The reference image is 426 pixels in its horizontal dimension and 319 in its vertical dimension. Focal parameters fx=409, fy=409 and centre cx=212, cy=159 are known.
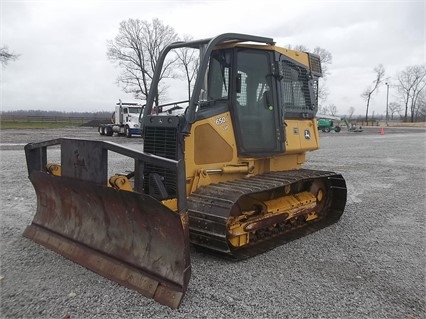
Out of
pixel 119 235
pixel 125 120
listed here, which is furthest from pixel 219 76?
pixel 125 120

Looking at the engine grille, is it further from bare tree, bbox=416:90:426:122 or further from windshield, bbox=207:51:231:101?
bare tree, bbox=416:90:426:122

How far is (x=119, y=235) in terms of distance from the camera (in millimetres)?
4301

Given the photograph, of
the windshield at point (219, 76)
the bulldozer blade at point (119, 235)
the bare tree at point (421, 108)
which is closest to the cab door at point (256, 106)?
the windshield at point (219, 76)

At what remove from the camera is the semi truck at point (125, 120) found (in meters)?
29.7

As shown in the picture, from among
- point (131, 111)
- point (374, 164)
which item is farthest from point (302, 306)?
point (131, 111)

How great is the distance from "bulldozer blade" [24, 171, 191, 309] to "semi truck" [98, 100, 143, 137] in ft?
80.7

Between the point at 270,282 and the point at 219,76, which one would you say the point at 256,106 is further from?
the point at 270,282

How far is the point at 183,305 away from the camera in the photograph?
11.8 feet

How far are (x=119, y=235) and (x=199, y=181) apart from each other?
1221 millimetres

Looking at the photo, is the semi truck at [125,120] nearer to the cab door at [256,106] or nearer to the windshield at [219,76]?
the cab door at [256,106]

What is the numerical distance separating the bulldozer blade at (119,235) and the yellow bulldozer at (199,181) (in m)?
0.01

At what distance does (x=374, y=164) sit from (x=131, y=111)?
20.5m

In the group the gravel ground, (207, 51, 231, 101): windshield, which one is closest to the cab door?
(207, 51, 231, 101): windshield

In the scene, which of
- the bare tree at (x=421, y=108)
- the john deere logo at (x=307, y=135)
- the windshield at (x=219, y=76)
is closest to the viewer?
the windshield at (x=219, y=76)
